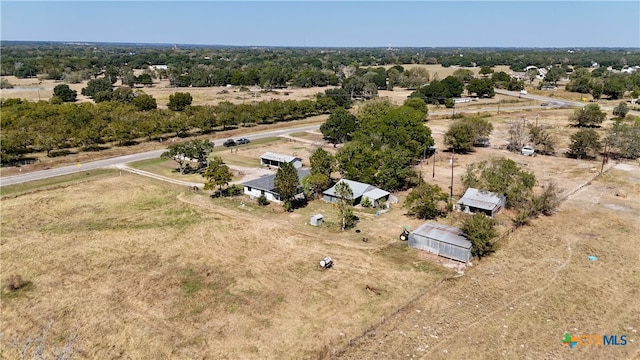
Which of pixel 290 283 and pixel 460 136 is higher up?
pixel 460 136

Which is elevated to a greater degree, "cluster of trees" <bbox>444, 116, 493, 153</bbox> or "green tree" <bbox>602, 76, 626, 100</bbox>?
"green tree" <bbox>602, 76, 626, 100</bbox>

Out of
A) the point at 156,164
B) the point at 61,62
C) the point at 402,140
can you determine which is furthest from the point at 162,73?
the point at 402,140

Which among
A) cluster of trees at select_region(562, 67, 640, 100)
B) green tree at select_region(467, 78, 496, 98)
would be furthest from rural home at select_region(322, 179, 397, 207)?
cluster of trees at select_region(562, 67, 640, 100)

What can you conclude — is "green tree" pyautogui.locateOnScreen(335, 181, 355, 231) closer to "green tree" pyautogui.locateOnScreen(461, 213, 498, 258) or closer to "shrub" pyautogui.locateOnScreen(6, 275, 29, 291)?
"green tree" pyautogui.locateOnScreen(461, 213, 498, 258)

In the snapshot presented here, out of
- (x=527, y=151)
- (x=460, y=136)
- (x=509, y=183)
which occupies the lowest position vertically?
(x=527, y=151)

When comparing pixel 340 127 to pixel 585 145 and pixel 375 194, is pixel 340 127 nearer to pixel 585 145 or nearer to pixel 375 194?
pixel 375 194

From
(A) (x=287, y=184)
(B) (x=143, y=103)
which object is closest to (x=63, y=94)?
(B) (x=143, y=103)

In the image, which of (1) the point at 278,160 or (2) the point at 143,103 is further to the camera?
(2) the point at 143,103
